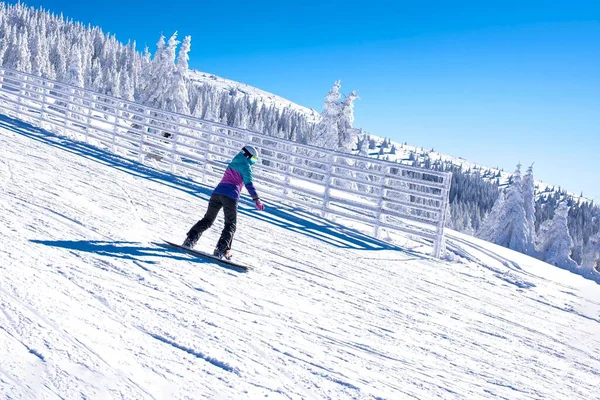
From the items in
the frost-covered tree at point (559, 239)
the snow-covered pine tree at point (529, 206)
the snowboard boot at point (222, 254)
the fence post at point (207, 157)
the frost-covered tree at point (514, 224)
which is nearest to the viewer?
the snowboard boot at point (222, 254)

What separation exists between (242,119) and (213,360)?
428 ft

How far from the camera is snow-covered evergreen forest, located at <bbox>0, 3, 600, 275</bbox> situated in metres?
45.1

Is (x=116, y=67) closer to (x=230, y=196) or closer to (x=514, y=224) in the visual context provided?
(x=514, y=224)

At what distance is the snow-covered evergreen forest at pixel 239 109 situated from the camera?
45081 millimetres

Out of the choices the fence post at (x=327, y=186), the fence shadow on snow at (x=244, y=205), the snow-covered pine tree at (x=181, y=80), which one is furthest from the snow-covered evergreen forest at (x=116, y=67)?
the fence post at (x=327, y=186)

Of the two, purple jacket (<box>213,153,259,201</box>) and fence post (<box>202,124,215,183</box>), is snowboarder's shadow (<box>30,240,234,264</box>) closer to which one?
purple jacket (<box>213,153,259,201</box>)

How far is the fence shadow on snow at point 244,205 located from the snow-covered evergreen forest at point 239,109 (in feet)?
22.1

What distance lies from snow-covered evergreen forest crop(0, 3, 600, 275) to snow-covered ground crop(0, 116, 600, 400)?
7274mm

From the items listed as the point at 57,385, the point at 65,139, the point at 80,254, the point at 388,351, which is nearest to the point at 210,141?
the point at 65,139

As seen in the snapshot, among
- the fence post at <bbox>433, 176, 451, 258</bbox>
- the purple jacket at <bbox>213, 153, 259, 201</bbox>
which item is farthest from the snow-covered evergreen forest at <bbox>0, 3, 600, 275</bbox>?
the purple jacket at <bbox>213, 153, 259, 201</bbox>

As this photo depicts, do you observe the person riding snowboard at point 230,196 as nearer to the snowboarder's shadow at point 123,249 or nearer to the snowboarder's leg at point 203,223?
the snowboarder's leg at point 203,223

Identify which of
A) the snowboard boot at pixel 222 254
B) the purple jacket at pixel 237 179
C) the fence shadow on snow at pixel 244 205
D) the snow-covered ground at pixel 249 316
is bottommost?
the snow-covered ground at pixel 249 316

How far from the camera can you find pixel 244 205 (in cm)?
1150

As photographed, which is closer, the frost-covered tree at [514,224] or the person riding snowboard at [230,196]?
the person riding snowboard at [230,196]
